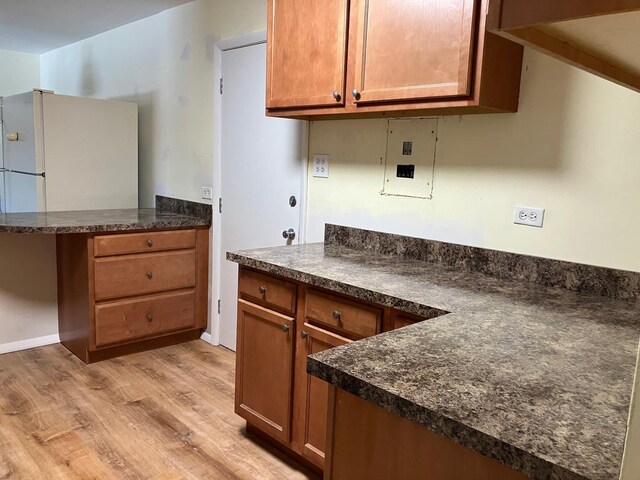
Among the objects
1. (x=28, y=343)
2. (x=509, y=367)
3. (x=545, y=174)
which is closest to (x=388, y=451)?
(x=509, y=367)

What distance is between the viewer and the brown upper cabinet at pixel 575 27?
63 centimetres

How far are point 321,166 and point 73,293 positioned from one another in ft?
5.98

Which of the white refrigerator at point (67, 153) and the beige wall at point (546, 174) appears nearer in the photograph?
the beige wall at point (546, 174)

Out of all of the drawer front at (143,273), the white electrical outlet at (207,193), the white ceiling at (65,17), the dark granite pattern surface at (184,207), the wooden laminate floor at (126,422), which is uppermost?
the white ceiling at (65,17)

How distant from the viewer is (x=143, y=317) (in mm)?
3193

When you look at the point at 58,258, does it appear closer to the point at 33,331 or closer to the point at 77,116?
the point at 33,331

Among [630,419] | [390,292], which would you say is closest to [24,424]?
[390,292]

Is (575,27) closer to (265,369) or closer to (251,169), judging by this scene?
(265,369)

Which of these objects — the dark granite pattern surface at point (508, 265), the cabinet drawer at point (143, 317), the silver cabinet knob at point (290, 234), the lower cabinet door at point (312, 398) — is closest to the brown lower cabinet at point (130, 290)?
the cabinet drawer at point (143, 317)

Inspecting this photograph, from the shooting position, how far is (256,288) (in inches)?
85.4

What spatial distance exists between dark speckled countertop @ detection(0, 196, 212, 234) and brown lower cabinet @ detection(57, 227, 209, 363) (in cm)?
7

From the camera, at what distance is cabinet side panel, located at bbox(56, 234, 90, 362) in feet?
9.76

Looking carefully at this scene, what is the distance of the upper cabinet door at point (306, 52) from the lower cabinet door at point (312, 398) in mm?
1009

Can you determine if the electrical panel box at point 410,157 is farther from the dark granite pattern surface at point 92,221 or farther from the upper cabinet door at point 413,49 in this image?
the dark granite pattern surface at point 92,221
